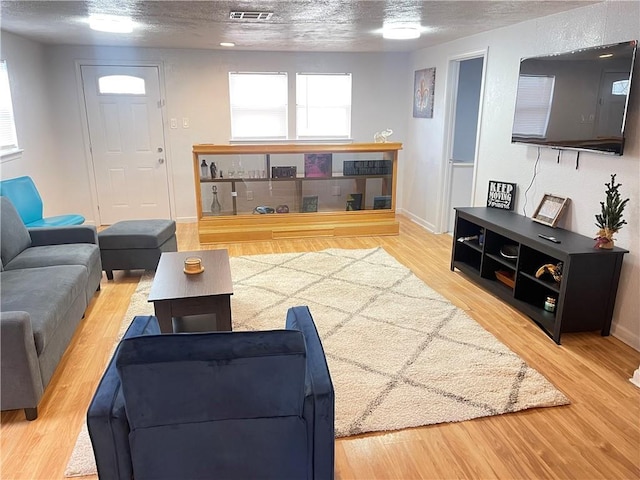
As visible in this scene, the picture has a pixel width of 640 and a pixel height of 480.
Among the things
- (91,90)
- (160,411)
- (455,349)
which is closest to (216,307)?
(160,411)

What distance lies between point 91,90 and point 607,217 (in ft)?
18.9

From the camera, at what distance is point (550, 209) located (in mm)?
3604

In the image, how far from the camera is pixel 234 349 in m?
1.38

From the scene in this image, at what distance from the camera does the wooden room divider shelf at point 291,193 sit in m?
5.19

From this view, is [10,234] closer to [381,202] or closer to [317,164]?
[317,164]

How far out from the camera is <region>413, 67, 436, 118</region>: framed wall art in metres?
5.67

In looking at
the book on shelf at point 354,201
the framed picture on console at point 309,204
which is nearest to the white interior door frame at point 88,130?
the framed picture on console at point 309,204

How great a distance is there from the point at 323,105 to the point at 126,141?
105 inches

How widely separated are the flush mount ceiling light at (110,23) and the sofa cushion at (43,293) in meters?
2.00

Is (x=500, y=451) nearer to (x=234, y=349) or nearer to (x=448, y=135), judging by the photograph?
(x=234, y=349)

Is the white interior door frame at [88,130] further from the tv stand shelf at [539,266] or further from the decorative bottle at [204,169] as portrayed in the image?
the tv stand shelf at [539,266]

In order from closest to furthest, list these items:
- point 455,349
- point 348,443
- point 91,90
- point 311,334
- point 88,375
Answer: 1. point 311,334
2. point 348,443
3. point 88,375
4. point 455,349
5. point 91,90

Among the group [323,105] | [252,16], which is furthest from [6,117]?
[323,105]

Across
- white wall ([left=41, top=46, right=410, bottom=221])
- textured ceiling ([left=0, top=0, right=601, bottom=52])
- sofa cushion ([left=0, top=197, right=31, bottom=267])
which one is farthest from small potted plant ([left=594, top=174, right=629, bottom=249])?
sofa cushion ([left=0, top=197, right=31, bottom=267])
